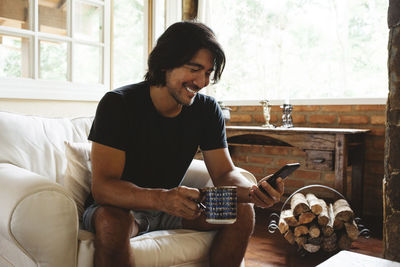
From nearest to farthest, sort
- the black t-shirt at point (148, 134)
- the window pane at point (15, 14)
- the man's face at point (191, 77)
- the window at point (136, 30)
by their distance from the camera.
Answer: the black t-shirt at point (148, 134) → the man's face at point (191, 77) → the window pane at point (15, 14) → the window at point (136, 30)

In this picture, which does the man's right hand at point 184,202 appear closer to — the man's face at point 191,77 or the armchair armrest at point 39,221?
the armchair armrest at point 39,221

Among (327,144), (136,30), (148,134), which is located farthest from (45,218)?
(136,30)

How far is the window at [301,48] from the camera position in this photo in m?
2.88

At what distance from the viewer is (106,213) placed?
3.85 ft

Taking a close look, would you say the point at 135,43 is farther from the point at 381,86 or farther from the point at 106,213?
the point at 106,213

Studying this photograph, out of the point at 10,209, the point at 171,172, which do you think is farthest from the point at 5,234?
the point at 171,172

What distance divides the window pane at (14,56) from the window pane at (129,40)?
128cm

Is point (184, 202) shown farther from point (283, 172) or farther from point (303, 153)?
point (303, 153)

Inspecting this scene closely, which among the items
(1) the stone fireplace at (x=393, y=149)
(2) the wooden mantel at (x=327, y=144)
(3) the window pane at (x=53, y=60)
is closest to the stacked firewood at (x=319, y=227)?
(2) the wooden mantel at (x=327, y=144)

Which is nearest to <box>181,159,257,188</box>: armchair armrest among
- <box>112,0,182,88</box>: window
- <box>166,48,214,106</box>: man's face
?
<box>166,48,214,106</box>: man's face

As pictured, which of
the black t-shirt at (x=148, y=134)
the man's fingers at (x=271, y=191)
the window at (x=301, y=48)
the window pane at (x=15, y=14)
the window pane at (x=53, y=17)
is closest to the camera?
the man's fingers at (x=271, y=191)

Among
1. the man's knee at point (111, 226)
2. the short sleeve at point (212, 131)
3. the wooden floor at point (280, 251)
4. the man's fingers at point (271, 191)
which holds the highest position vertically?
the short sleeve at point (212, 131)

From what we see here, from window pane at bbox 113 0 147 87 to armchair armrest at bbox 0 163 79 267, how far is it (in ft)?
8.29

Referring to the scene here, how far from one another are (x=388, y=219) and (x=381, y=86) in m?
1.49
